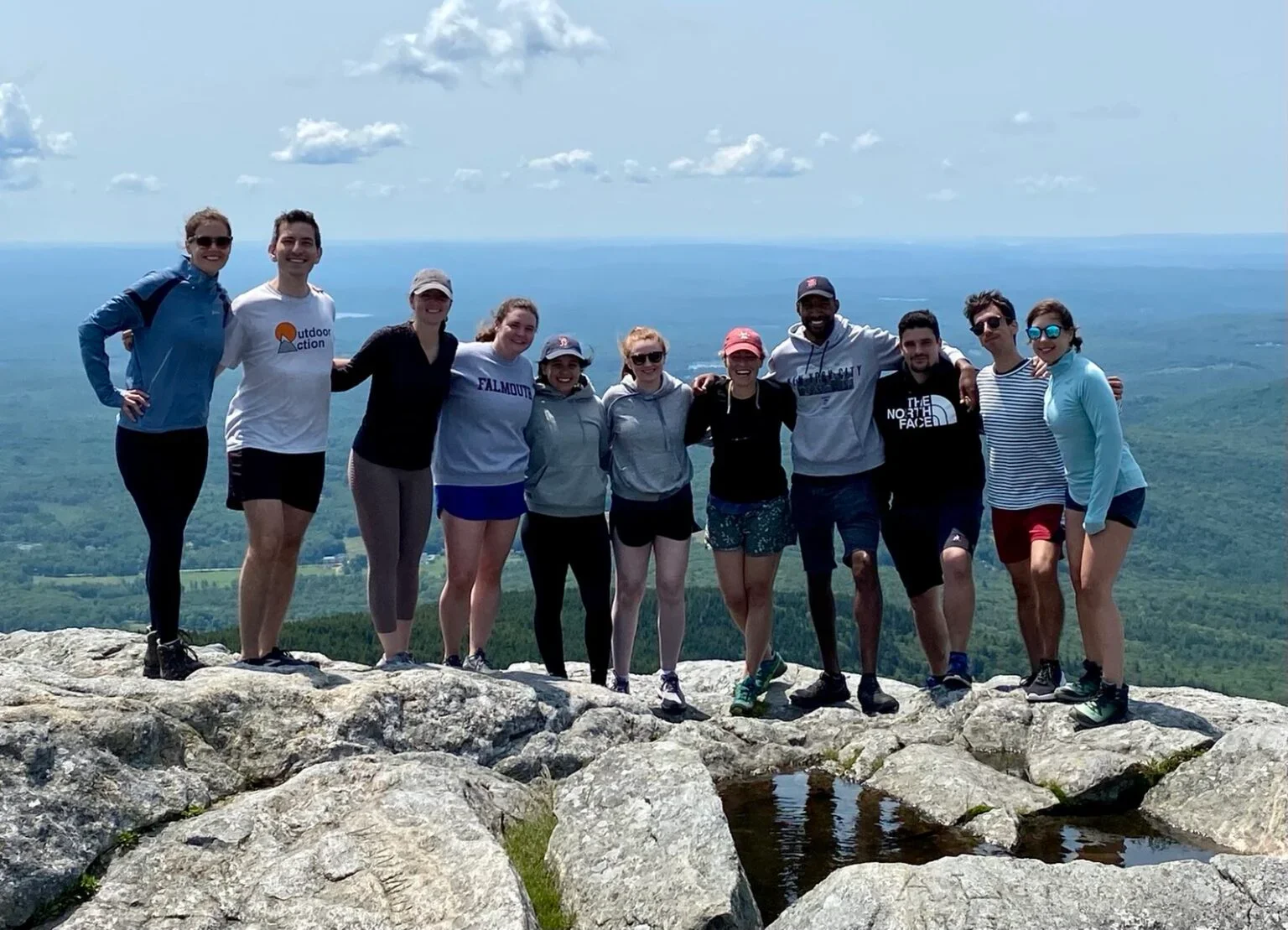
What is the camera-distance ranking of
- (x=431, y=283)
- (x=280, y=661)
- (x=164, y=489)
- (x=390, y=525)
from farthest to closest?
(x=390, y=525), (x=431, y=283), (x=280, y=661), (x=164, y=489)

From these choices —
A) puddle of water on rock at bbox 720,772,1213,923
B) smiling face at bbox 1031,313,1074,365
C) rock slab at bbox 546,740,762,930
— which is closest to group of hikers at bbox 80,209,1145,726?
smiling face at bbox 1031,313,1074,365

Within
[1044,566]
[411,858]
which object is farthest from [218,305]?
[1044,566]

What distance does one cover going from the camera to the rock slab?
638cm

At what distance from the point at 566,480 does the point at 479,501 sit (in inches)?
33.5

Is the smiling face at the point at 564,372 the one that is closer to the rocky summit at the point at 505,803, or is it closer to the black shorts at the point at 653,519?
the black shorts at the point at 653,519

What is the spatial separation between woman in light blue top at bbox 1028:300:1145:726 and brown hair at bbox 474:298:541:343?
4.55m

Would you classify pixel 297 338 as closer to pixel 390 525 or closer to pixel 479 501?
pixel 390 525

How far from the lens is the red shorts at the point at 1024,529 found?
35.2 feet

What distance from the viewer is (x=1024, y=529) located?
35.9 ft

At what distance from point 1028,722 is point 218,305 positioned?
7718 mm

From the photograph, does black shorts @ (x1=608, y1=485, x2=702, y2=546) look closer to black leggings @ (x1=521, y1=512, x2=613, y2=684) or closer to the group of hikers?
the group of hikers

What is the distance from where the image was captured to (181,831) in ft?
22.4

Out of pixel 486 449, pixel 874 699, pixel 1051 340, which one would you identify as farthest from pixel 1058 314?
pixel 486 449

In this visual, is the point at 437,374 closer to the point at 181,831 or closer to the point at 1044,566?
the point at 181,831
